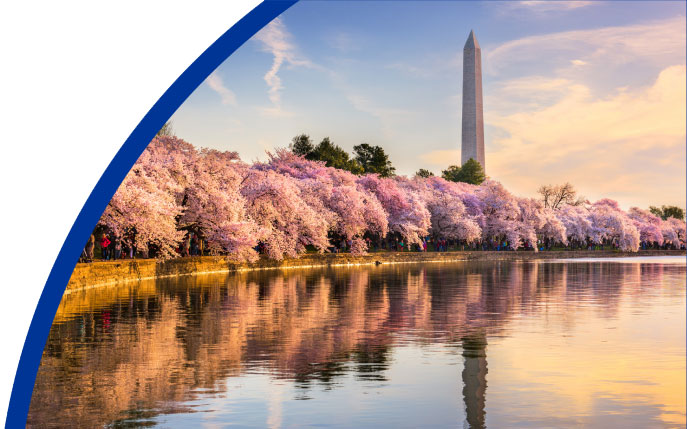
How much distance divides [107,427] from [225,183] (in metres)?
35.8

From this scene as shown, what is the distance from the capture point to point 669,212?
141125mm

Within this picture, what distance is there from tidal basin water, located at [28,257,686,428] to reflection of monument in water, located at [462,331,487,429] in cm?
3

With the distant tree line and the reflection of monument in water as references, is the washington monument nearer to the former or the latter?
the distant tree line

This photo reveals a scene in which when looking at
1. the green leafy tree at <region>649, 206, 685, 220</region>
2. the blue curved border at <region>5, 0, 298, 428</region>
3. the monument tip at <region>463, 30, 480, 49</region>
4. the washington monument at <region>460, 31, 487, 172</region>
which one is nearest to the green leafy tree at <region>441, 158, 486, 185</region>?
the washington monument at <region>460, 31, 487, 172</region>

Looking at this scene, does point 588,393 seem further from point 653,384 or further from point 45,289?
point 45,289

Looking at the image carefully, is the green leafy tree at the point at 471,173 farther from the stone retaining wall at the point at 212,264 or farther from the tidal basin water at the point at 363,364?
the tidal basin water at the point at 363,364

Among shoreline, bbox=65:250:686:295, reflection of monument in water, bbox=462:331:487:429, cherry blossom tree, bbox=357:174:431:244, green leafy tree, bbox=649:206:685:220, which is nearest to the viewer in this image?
reflection of monument in water, bbox=462:331:487:429

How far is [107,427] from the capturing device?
827 centimetres

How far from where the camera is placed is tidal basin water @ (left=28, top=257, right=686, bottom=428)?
29.5ft

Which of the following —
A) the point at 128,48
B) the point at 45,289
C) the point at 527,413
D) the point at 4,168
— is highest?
the point at 128,48

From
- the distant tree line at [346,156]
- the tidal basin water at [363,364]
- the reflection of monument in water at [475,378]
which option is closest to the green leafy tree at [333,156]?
the distant tree line at [346,156]

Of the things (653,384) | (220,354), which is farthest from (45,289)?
(653,384)

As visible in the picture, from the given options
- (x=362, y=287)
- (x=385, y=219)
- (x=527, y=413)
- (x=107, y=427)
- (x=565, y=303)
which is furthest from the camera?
(x=385, y=219)

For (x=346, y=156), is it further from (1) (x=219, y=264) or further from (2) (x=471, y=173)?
(1) (x=219, y=264)
